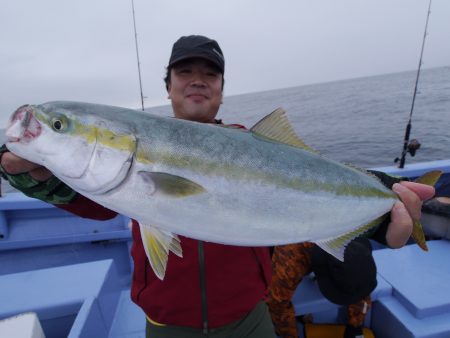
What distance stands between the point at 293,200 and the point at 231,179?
456 millimetres

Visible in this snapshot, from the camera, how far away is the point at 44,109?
1.79 meters

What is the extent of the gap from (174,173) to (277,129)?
85 centimetres

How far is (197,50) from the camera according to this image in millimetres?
2703

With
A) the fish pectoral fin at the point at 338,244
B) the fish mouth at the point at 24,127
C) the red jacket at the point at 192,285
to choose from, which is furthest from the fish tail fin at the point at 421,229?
the fish mouth at the point at 24,127

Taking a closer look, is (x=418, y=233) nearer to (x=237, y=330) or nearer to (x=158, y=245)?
(x=237, y=330)

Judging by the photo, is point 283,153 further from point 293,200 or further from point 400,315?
point 400,315

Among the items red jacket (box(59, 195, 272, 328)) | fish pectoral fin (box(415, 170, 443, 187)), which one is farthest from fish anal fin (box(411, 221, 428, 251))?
red jacket (box(59, 195, 272, 328))

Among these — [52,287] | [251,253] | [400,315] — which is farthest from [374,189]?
[52,287]

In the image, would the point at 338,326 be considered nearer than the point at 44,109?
No

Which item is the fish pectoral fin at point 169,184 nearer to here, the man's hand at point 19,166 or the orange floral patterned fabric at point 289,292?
the man's hand at point 19,166

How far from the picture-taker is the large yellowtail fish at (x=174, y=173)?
1.73m

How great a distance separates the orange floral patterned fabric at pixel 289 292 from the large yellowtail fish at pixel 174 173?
1.35 meters

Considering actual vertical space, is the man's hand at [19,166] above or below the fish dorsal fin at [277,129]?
below

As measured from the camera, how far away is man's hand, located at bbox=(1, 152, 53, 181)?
1966 millimetres
